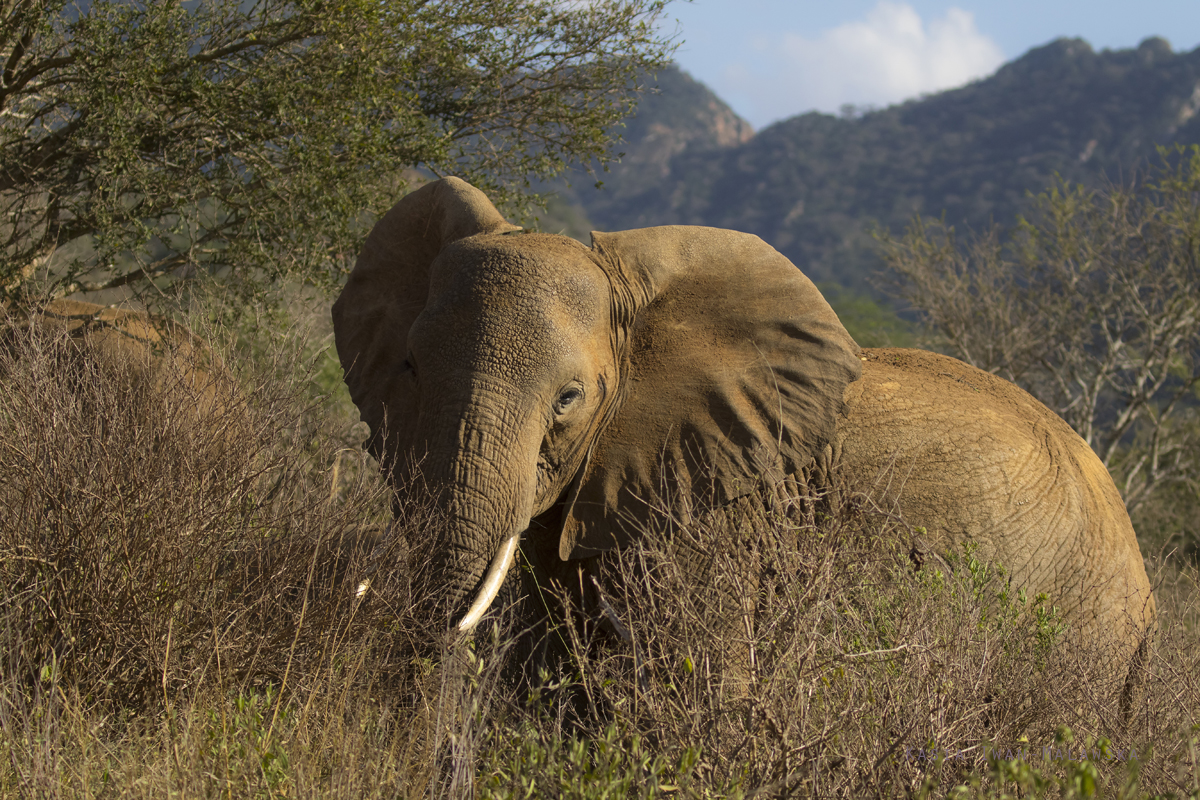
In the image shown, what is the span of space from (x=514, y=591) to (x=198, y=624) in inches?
62.5

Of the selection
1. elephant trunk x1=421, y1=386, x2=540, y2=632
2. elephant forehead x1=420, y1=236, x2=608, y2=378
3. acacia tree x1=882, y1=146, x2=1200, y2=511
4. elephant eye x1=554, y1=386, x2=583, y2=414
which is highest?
elephant forehead x1=420, y1=236, x2=608, y2=378

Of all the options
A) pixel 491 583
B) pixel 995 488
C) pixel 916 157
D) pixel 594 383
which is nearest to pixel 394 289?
pixel 594 383

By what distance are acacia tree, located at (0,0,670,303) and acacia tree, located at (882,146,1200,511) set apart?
10613 mm

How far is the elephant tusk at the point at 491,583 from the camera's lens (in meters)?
3.91

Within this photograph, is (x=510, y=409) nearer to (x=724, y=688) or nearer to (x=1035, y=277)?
(x=724, y=688)

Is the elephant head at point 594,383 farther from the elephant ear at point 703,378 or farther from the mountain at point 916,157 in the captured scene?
the mountain at point 916,157

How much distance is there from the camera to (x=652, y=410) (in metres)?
4.43

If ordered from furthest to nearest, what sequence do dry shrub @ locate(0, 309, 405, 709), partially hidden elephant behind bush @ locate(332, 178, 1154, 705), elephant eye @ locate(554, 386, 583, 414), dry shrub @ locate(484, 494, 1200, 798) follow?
elephant eye @ locate(554, 386, 583, 414)
partially hidden elephant behind bush @ locate(332, 178, 1154, 705)
dry shrub @ locate(0, 309, 405, 709)
dry shrub @ locate(484, 494, 1200, 798)

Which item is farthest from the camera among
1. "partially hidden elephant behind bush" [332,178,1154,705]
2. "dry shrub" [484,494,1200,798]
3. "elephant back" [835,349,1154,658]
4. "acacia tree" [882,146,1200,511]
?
"acacia tree" [882,146,1200,511]

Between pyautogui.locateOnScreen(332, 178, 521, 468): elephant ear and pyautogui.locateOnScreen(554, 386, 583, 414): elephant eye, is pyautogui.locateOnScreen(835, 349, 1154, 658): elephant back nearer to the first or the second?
pyautogui.locateOnScreen(554, 386, 583, 414): elephant eye

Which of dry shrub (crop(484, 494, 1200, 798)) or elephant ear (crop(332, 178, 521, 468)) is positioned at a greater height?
elephant ear (crop(332, 178, 521, 468))

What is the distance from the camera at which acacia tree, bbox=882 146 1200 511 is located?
16219mm

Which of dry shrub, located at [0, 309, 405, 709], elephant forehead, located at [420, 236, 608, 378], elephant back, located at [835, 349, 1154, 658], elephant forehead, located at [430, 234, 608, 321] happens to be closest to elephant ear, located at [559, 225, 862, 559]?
elephant forehead, located at [430, 234, 608, 321]

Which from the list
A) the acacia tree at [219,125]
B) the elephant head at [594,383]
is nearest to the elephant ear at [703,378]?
the elephant head at [594,383]
